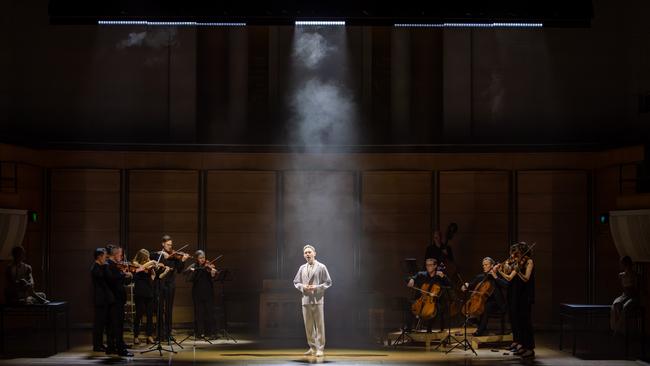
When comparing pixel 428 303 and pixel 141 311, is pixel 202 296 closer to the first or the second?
pixel 141 311

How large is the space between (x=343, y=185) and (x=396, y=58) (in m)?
2.70

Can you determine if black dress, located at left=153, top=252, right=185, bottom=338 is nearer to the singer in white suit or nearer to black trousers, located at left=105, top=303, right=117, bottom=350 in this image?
black trousers, located at left=105, top=303, right=117, bottom=350

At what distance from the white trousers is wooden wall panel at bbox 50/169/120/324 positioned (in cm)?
517

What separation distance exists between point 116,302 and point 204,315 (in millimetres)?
2080

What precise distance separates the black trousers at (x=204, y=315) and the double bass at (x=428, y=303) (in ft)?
10.5

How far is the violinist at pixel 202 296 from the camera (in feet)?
46.3

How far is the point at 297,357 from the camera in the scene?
12234 mm

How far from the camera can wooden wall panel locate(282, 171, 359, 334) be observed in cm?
1655

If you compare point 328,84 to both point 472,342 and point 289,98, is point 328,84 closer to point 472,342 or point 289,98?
point 289,98

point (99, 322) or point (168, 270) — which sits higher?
point (168, 270)

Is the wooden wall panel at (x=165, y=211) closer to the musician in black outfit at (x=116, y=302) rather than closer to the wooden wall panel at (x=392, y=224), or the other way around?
the wooden wall panel at (x=392, y=224)

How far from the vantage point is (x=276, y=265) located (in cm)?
1648

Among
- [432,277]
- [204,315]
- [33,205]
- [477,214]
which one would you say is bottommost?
[204,315]

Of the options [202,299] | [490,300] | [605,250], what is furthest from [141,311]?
[605,250]
